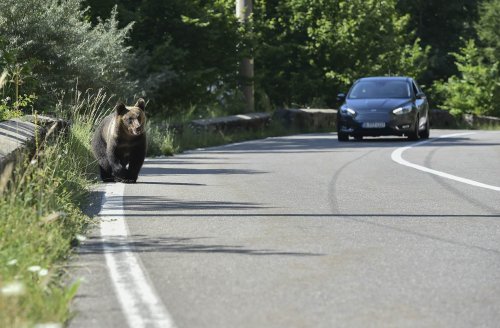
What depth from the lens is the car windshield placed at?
3105 centimetres

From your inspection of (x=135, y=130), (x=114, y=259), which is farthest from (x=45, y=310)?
(x=135, y=130)

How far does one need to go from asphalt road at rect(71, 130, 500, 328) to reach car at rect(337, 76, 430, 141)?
11.8m

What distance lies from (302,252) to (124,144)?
6.67m

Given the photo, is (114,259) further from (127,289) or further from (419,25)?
(419,25)

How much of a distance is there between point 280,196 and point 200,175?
3.71 meters

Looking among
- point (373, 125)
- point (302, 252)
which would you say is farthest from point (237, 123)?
point (302, 252)

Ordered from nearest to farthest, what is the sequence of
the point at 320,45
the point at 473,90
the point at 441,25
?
the point at 320,45 < the point at 473,90 < the point at 441,25

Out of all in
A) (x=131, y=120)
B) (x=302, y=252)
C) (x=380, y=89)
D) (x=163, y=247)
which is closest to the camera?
(x=302, y=252)

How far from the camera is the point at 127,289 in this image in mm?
7820

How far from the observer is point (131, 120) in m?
15.8

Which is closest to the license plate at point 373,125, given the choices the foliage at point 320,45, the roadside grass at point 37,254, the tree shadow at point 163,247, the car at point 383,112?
the car at point 383,112

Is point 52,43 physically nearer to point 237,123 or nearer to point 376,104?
point 376,104

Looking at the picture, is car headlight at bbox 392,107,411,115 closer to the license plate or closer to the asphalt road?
the license plate

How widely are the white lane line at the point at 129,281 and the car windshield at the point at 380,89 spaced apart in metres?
19.5
